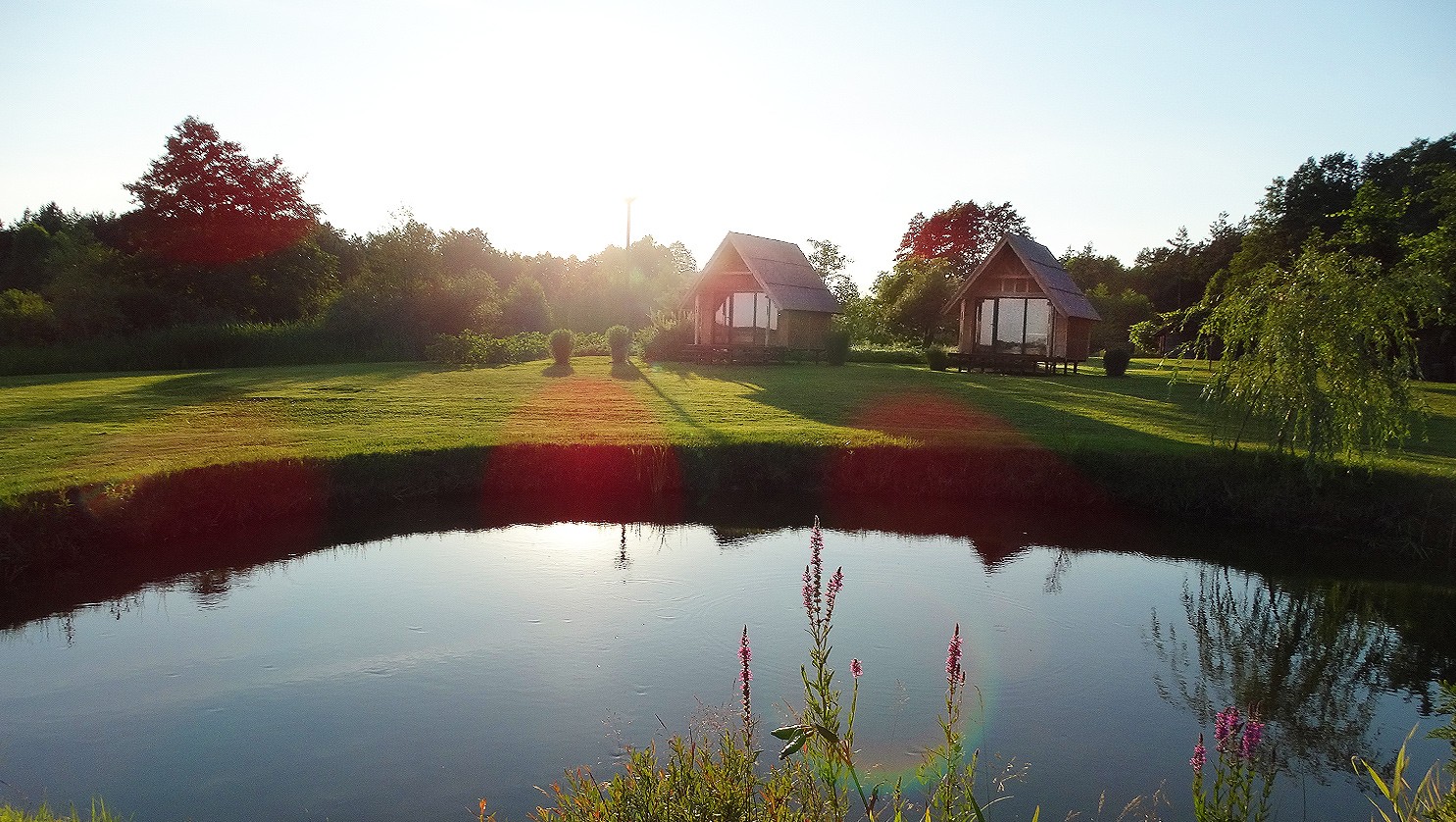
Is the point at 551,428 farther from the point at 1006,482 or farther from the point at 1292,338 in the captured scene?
the point at 1292,338

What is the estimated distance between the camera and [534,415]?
18.3 meters

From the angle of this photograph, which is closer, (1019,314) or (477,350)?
(477,350)

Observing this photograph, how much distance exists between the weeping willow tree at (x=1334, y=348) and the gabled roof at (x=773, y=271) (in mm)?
22441

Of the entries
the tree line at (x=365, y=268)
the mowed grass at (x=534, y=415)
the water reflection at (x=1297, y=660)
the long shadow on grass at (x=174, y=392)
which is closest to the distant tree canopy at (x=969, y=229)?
the tree line at (x=365, y=268)

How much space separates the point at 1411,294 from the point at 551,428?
1349 cm

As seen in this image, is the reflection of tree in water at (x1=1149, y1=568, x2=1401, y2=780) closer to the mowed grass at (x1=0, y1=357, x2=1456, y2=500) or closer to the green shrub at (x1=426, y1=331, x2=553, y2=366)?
the mowed grass at (x1=0, y1=357, x2=1456, y2=500)

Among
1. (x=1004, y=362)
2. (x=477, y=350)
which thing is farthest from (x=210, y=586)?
(x=1004, y=362)

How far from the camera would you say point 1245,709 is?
7.23 m

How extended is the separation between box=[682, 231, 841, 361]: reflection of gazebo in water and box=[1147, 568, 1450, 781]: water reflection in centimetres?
2437

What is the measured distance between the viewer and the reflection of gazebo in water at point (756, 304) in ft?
113

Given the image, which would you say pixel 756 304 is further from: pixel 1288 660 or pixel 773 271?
pixel 1288 660

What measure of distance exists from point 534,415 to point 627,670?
1140 cm

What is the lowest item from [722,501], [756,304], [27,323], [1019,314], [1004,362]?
[722,501]

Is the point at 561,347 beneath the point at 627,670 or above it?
above
